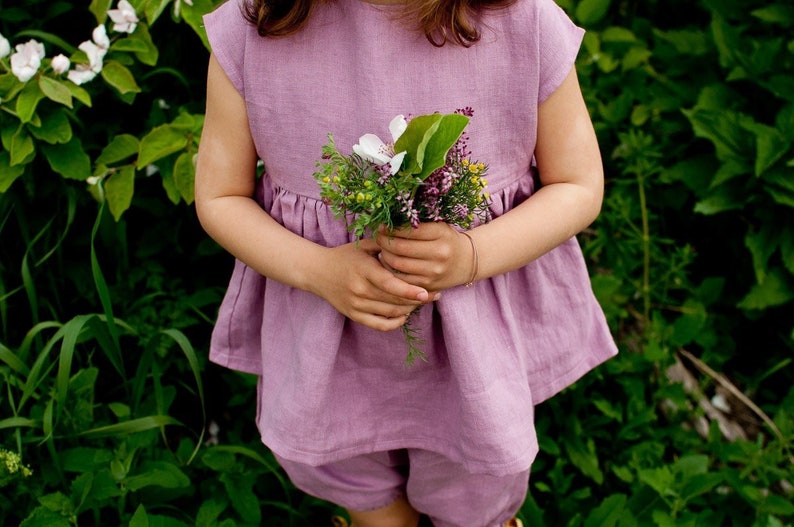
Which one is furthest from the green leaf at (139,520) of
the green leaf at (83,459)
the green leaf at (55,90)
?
the green leaf at (55,90)

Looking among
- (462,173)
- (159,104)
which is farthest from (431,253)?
(159,104)

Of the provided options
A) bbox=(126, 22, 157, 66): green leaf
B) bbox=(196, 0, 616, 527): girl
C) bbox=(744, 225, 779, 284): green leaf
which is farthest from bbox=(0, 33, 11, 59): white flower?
bbox=(744, 225, 779, 284): green leaf

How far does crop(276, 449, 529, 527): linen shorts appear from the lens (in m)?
1.70

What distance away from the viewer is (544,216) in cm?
133

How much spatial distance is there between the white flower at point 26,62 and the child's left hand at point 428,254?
1.07m

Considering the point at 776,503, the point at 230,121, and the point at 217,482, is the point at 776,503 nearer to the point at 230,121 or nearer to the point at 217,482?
the point at 217,482

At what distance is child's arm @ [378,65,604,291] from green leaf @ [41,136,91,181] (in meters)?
1.05

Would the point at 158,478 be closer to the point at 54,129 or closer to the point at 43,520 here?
the point at 43,520

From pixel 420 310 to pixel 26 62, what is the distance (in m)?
1.10

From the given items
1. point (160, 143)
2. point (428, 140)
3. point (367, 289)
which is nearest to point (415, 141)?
point (428, 140)

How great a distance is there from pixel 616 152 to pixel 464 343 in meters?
1.29

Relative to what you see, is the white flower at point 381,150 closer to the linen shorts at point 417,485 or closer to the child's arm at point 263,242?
the child's arm at point 263,242

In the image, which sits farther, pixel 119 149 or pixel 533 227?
pixel 119 149

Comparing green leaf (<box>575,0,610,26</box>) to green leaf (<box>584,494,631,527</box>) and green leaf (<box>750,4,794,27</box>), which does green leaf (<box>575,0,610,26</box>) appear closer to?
green leaf (<box>750,4,794,27</box>)
